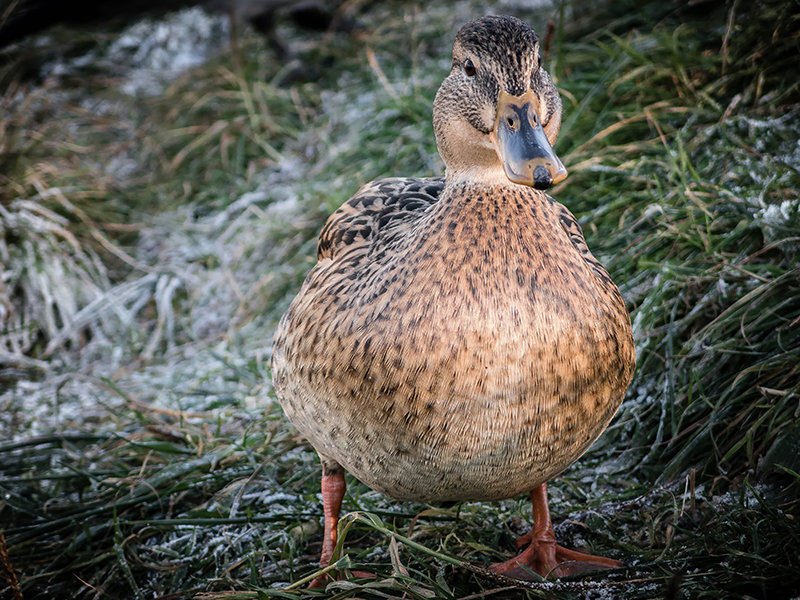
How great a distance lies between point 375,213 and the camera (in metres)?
2.60

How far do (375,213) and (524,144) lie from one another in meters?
0.82

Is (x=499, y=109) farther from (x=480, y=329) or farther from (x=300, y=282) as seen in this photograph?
(x=300, y=282)

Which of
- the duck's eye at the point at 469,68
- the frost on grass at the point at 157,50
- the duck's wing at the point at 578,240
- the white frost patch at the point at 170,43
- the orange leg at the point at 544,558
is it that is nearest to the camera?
the duck's eye at the point at 469,68

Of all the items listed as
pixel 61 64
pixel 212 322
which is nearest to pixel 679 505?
pixel 212 322

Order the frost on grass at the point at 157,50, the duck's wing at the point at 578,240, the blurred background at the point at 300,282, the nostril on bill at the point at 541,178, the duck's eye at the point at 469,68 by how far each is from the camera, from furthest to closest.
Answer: the frost on grass at the point at 157,50, the blurred background at the point at 300,282, the duck's wing at the point at 578,240, the duck's eye at the point at 469,68, the nostril on bill at the point at 541,178

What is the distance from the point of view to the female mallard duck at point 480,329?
1.88 meters

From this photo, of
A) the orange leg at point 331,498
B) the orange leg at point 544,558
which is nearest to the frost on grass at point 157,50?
the orange leg at point 331,498

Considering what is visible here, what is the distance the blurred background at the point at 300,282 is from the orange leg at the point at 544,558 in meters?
0.07

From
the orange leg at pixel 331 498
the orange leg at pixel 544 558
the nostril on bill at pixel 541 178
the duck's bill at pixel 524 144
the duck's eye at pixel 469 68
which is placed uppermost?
the duck's eye at pixel 469 68

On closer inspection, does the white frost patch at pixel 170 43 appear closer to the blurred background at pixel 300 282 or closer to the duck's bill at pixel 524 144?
the blurred background at pixel 300 282

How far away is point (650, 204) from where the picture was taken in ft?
11.0

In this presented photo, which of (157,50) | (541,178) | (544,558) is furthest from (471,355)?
(157,50)

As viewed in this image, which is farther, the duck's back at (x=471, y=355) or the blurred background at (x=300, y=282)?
the blurred background at (x=300, y=282)

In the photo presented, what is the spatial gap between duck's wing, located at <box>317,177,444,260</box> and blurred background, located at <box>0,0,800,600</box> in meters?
0.82
